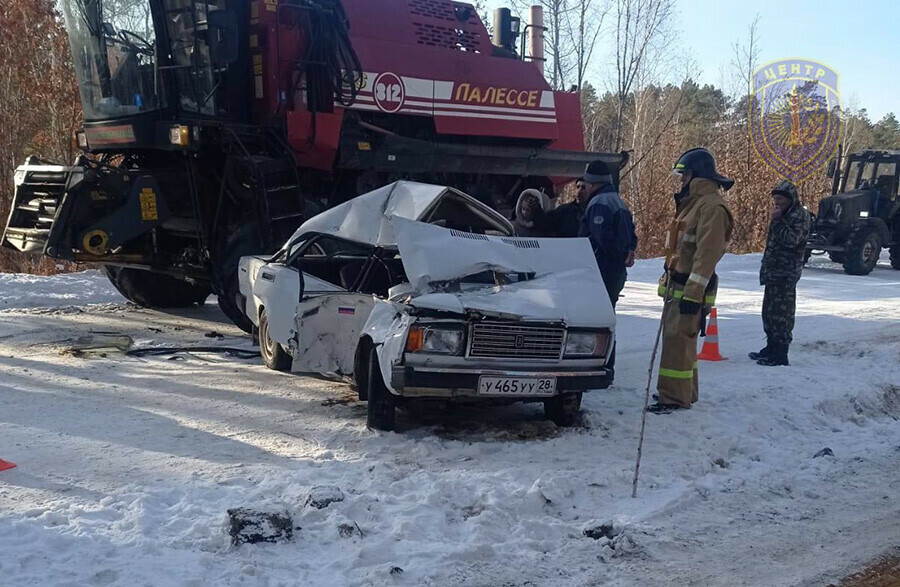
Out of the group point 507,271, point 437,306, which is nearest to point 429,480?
point 437,306

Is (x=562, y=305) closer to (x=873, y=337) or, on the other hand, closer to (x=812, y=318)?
(x=873, y=337)

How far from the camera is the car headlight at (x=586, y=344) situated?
594 cm

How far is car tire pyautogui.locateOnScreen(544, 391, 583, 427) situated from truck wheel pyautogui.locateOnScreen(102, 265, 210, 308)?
617cm

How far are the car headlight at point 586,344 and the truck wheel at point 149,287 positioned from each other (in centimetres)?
654

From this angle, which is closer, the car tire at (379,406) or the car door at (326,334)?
the car tire at (379,406)

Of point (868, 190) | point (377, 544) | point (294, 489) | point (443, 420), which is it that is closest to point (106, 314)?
point (443, 420)

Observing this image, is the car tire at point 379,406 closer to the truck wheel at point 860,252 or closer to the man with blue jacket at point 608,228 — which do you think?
the man with blue jacket at point 608,228

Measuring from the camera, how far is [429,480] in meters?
5.07

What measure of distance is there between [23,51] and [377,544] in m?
18.9

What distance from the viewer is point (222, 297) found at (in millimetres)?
9414

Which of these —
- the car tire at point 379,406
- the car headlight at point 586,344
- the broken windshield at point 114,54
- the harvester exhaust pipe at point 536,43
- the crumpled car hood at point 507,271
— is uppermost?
the harvester exhaust pipe at point 536,43

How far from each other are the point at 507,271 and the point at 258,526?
2742 millimetres

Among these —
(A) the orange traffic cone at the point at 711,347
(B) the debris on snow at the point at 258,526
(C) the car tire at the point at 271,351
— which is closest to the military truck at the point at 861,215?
(A) the orange traffic cone at the point at 711,347

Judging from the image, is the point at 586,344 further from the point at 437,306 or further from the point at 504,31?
the point at 504,31
